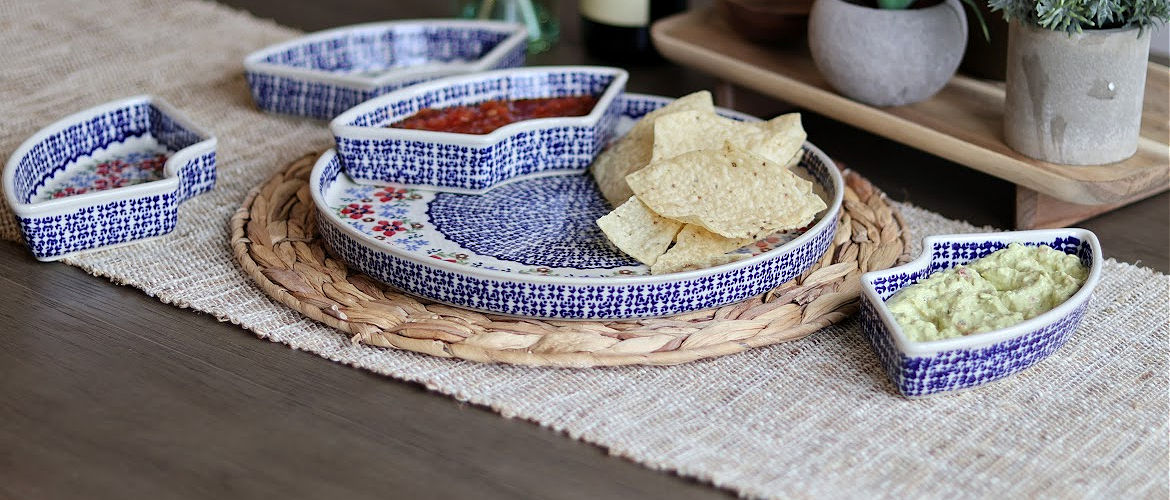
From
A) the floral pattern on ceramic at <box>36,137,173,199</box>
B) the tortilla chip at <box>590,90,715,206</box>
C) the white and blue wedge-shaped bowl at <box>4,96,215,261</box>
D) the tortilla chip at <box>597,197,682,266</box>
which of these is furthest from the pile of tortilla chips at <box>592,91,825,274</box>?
the floral pattern on ceramic at <box>36,137,173,199</box>

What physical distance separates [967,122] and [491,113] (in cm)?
71

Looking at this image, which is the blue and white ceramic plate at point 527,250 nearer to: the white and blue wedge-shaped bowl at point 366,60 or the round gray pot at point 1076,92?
the round gray pot at point 1076,92

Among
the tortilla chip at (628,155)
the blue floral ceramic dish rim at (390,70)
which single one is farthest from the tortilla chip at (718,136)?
the blue floral ceramic dish rim at (390,70)

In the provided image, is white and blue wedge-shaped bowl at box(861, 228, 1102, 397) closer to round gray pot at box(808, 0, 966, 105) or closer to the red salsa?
round gray pot at box(808, 0, 966, 105)

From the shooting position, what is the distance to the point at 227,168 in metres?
1.91

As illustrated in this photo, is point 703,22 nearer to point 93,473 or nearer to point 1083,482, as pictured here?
point 1083,482

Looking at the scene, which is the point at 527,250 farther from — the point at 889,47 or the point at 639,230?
the point at 889,47

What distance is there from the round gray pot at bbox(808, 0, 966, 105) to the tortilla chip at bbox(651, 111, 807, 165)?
0.60 ft

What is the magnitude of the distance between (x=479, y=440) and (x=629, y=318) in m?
0.26

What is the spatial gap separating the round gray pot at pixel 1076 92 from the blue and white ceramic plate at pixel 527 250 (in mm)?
268

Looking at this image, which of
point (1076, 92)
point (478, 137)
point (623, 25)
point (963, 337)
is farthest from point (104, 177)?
point (1076, 92)

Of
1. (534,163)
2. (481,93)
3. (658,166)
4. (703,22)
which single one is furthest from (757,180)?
(703,22)

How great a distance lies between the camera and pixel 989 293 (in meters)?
1.34

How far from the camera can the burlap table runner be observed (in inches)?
45.8
